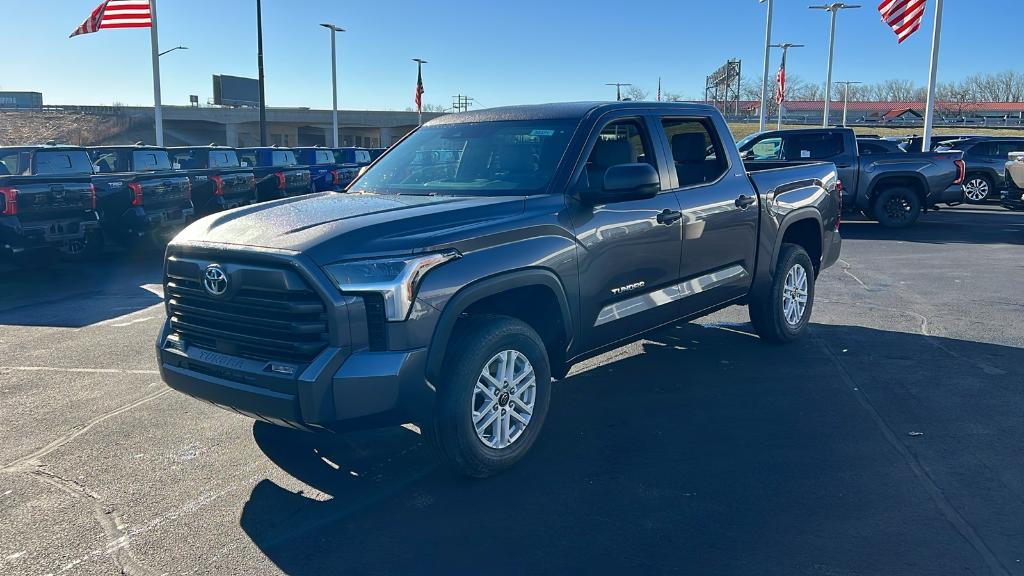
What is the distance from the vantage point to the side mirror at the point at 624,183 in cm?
452

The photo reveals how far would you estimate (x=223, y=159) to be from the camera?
19094 millimetres

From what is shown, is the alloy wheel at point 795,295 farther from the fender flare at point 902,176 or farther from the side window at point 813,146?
the fender flare at point 902,176

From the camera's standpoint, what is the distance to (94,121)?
71125 mm

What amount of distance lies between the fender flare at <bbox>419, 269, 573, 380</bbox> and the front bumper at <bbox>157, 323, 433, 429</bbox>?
81mm

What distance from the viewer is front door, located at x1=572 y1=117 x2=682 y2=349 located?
469cm

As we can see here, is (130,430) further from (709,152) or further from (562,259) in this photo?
(709,152)

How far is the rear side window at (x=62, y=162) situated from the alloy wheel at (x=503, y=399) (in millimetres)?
11037

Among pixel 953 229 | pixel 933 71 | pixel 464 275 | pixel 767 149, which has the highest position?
pixel 933 71

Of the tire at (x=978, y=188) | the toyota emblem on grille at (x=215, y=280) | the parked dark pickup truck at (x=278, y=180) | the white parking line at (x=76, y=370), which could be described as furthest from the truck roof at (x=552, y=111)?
the tire at (x=978, y=188)

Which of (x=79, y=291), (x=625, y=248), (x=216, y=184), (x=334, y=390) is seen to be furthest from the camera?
(x=216, y=184)

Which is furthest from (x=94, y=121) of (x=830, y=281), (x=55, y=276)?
(x=830, y=281)

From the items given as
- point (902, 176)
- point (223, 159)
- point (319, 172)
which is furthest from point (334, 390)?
point (319, 172)

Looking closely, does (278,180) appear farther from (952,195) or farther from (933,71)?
(933,71)

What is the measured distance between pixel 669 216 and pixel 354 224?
7.21 ft
